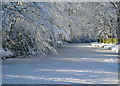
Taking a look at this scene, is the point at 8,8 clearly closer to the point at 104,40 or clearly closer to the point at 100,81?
the point at 100,81

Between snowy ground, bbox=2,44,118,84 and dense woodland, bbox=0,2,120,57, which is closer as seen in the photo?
snowy ground, bbox=2,44,118,84

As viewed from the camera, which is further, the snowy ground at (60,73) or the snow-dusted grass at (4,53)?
the snow-dusted grass at (4,53)

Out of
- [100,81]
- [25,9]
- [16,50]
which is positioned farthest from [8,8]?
[100,81]

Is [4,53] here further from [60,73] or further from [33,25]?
[60,73]

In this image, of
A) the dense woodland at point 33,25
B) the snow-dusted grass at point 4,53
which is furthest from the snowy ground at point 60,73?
the snow-dusted grass at point 4,53

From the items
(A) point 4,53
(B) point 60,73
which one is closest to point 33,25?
(A) point 4,53

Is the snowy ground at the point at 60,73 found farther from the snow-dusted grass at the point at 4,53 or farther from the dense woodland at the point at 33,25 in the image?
the snow-dusted grass at the point at 4,53

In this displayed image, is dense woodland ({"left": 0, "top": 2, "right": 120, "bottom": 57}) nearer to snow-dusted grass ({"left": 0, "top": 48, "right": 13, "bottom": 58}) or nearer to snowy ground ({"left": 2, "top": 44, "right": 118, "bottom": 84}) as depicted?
snow-dusted grass ({"left": 0, "top": 48, "right": 13, "bottom": 58})

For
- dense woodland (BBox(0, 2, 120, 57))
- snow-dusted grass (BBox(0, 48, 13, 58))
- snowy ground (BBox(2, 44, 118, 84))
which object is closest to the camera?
snowy ground (BBox(2, 44, 118, 84))

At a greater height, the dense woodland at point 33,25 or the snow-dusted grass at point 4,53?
the dense woodland at point 33,25

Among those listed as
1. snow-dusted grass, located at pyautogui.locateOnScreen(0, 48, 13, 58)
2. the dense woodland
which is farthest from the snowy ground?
snow-dusted grass, located at pyautogui.locateOnScreen(0, 48, 13, 58)

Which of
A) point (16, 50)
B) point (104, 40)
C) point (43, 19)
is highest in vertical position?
point (43, 19)

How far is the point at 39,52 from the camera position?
20.0m

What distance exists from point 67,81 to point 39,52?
10976 mm
